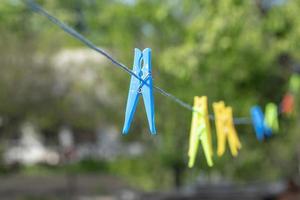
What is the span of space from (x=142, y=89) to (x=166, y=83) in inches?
455

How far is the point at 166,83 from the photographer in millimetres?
14984

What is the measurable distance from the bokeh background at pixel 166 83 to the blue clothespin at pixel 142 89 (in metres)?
5.64

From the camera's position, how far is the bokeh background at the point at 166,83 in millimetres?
10383

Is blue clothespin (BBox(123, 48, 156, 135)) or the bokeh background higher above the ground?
the bokeh background

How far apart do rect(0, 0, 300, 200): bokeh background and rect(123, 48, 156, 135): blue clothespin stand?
564 cm

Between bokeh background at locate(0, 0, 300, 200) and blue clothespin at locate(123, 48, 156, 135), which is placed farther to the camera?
bokeh background at locate(0, 0, 300, 200)

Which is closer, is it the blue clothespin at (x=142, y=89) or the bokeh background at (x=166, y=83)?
the blue clothespin at (x=142, y=89)

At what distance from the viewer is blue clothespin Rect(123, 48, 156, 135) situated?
3325 mm

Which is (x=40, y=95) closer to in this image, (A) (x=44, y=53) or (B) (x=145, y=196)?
(A) (x=44, y=53)

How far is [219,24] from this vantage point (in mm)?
9070

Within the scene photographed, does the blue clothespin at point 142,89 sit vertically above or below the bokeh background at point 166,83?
below

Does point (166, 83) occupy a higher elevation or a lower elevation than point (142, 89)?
higher

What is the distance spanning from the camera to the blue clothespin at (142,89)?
3.32m

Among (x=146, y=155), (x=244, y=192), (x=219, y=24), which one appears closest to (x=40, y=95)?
(x=146, y=155)
